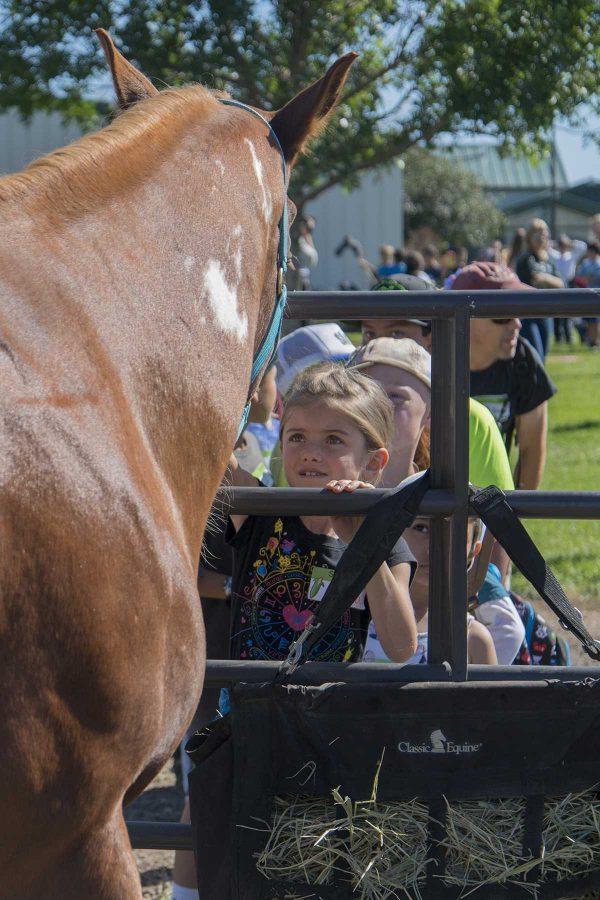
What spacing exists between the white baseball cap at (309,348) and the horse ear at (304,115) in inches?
45.1

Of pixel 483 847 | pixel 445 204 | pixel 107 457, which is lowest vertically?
pixel 445 204

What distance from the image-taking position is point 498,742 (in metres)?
2.21

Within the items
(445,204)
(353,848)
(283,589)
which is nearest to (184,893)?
(353,848)

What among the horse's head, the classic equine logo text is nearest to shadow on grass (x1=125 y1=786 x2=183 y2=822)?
the classic equine logo text

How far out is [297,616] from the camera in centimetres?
243

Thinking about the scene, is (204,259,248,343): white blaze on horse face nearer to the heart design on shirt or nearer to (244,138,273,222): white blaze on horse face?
(244,138,273,222): white blaze on horse face

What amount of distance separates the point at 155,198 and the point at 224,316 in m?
0.25

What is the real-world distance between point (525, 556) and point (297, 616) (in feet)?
1.78

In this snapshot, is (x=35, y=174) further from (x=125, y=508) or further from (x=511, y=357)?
(x=511, y=357)

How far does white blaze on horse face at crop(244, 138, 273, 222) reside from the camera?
2.13 metres

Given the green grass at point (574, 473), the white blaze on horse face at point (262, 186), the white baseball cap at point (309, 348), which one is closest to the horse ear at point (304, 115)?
the white blaze on horse face at point (262, 186)

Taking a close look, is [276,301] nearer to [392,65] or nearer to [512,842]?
[512,842]

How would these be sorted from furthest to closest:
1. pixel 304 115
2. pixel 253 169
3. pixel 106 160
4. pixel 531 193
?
pixel 531 193
pixel 304 115
pixel 253 169
pixel 106 160

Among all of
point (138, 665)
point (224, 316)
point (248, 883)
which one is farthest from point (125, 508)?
Answer: point (248, 883)
